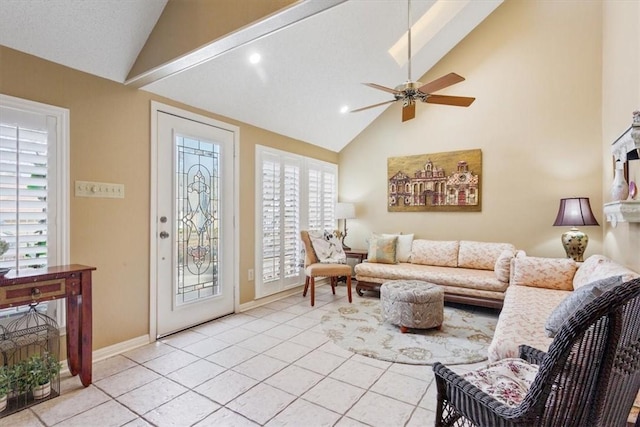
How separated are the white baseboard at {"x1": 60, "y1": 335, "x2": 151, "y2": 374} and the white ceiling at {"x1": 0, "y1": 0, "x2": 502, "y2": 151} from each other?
7.69 feet

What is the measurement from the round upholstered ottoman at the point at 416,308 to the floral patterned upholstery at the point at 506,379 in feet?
5.09

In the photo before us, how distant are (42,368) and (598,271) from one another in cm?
427

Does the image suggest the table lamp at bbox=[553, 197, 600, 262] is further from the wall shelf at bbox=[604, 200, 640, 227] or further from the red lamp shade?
the wall shelf at bbox=[604, 200, 640, 227]

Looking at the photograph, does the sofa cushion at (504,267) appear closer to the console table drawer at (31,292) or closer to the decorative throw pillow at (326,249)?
the decorative throw pillow at (326,249)

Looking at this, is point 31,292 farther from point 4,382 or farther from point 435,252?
point 435,252

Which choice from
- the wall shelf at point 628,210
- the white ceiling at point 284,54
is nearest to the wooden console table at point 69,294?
the white ceiling at point 284,54

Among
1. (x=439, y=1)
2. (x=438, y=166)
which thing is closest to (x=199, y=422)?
(x=438, y=166)

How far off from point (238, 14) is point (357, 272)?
3681 mm

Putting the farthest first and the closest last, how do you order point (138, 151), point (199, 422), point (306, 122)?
point (306, 122)
point (138, 151)
point (199, 422)

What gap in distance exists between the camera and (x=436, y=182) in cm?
505

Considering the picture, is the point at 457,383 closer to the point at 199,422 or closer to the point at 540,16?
the point at 199,422

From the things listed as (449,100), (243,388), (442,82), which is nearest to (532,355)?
(243,388)

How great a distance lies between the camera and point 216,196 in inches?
148

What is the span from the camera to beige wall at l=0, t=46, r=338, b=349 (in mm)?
2443
